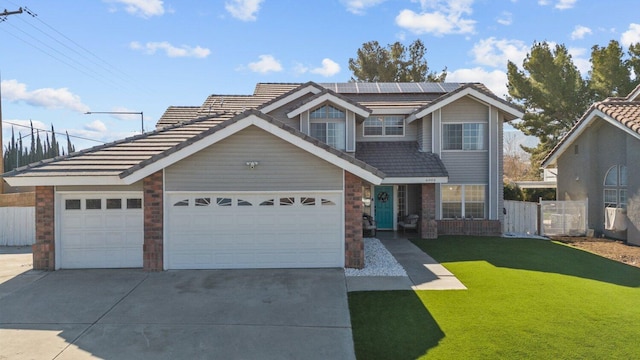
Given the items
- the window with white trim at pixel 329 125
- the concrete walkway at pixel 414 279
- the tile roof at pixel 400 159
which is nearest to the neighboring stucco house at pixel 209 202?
the concrete walkway at pixel 414 279

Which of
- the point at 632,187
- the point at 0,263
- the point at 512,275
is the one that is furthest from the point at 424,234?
the point at 0,263

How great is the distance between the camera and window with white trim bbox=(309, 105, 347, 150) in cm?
1534

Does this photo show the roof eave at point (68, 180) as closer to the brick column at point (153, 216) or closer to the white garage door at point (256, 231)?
the brick column at point (153, 216)

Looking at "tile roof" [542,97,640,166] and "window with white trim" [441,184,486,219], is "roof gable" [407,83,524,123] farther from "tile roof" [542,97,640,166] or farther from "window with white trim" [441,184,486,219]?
"window with white trim" [441,184,486,219]

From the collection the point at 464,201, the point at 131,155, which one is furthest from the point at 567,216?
the point at 131,155

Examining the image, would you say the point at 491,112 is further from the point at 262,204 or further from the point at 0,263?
the point at 0,263

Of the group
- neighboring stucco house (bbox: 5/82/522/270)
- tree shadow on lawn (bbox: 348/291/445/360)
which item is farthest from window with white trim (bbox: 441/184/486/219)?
tree shadow on lawn (bbox: 348/291/445/360)

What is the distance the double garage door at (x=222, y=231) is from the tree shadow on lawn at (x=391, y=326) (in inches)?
104

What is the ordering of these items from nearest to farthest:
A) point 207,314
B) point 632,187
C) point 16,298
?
1. point 207,314
2. point 16,298
3. point 632,187

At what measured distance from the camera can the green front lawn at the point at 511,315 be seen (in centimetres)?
584

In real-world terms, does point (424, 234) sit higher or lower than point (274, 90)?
lower

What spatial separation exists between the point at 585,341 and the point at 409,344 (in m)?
2.89

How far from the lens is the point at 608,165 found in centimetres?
1584

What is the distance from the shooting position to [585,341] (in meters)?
6.09
